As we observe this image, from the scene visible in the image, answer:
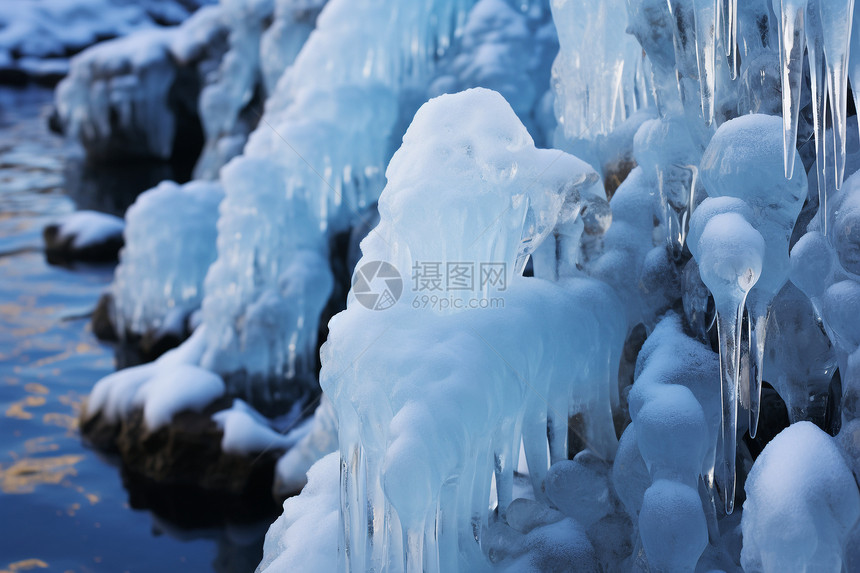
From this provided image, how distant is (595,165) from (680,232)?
983mm

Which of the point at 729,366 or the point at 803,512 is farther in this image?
the point at 729,366

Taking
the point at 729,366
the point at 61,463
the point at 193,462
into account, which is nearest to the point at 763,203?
the point at 729,366

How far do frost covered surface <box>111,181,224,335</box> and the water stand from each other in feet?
1.97

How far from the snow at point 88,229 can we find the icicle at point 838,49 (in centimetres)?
1023

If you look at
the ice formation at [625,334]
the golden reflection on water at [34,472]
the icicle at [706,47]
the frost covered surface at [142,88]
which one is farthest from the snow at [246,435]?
the frost covered surface at [142,88]

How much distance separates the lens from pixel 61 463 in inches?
250

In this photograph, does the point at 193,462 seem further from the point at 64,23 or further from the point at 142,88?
the point at 64,23

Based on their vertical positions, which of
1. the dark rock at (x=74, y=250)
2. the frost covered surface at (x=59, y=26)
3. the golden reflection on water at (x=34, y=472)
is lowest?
the dark rock at (x=74, y=250)

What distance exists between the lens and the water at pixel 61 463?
17.5 ft

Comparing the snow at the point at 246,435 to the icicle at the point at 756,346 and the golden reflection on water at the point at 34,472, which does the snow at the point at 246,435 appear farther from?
the icicle at the point at 756,346

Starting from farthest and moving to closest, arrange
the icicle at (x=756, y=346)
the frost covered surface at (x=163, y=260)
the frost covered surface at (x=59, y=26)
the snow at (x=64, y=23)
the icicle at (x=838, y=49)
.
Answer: the snow at (x=64, y=23)
the frost covered surface at (x=59, y=26)
the frost covered surface at (x=163, y=260)
the icicle at (x=756, y=346)
the icicle at (x=838, y=49)

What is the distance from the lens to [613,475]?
10.4 ft

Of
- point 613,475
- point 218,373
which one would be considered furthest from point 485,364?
point 218,373

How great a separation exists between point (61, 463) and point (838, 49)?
19.0 feet
